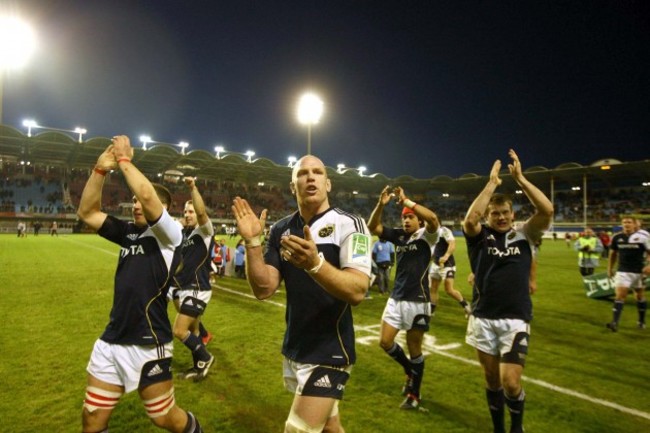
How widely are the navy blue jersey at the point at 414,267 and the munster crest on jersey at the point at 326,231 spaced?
2924 millimetres

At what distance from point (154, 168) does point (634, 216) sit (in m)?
54.8

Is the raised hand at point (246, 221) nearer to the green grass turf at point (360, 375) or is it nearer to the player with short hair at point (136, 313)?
the player with short hair at point (136, 313)

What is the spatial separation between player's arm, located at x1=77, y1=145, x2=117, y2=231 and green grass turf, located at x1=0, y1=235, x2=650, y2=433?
2514 millimetres

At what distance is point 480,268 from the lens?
4.44 meters

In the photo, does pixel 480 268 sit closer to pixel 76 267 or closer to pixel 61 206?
pixel 76 267

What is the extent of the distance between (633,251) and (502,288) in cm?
705

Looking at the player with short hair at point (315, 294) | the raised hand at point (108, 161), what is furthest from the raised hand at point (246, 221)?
the raised hand at point (108, 161)

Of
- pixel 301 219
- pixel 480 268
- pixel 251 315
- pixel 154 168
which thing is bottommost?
pixel 251 315

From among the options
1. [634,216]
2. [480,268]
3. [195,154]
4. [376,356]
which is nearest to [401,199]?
[480,268]

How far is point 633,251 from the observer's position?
9.06m

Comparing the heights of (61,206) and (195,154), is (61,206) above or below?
below

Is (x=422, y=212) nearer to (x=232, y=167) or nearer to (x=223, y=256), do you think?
(x=223, y=256)

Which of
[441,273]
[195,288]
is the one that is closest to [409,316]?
[195,288]

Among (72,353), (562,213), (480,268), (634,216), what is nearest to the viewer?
(480,268)
